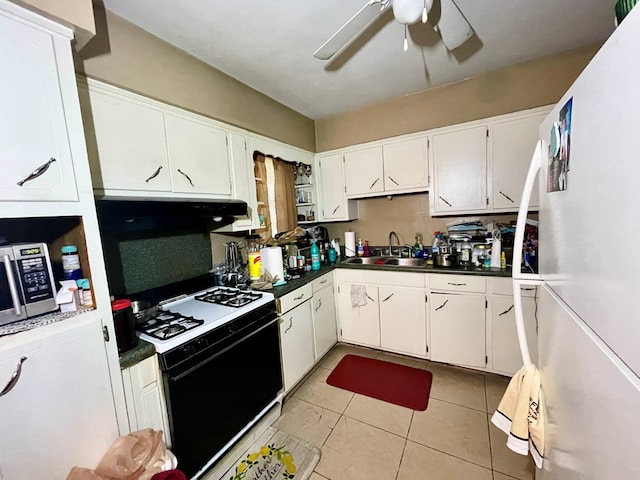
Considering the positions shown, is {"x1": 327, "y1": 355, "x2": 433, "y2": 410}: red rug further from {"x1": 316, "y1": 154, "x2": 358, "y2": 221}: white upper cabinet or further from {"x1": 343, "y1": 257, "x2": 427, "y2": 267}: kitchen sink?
{"x1": 316, "y1": 154, "x2": 358, "y2": 221}: white upper cabinet

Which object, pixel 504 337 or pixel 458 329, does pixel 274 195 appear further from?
pixel 504 337

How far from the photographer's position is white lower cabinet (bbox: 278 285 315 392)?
1.96 meters

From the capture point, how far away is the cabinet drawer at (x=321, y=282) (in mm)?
2332

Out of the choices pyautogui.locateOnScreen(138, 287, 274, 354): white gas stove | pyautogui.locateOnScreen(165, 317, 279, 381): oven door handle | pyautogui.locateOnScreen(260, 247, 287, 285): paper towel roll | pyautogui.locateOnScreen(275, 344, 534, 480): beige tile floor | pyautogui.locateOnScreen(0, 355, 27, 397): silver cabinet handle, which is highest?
pyautogui.locateOnScreen(260, 247, 287, 285): paper towel roll

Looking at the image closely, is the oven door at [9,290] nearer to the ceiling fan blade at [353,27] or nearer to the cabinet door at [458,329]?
the ceiling fan blade at [353,27]

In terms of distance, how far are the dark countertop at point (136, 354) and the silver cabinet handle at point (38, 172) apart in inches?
29.7

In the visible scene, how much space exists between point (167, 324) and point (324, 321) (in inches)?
55.4

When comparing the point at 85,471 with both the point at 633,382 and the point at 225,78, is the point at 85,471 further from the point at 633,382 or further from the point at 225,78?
the point at 225,78

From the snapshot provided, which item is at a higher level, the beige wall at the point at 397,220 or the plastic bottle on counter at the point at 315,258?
the beige wall at the point at 397,220

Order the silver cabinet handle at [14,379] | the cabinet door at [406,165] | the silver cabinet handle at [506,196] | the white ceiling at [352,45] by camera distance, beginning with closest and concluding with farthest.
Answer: the silver cabinet handle at [14,379], the white ceiling at [352,45], the silver cabinet handle at [506,196], the cabinet door at [406,165]

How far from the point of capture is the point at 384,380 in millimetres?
2223

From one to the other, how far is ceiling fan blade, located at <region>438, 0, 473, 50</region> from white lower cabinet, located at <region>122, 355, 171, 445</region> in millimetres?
2059

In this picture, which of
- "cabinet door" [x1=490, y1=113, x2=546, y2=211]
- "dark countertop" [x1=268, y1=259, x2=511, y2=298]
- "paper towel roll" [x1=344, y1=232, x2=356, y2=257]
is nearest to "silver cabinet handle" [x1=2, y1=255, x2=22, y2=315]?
"dark countertop" [x1=268, y1=259, x2=511, y2=298]

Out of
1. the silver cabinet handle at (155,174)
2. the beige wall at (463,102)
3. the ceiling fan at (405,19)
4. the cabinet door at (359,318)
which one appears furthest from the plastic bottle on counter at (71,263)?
the beige wall at (463,102)
